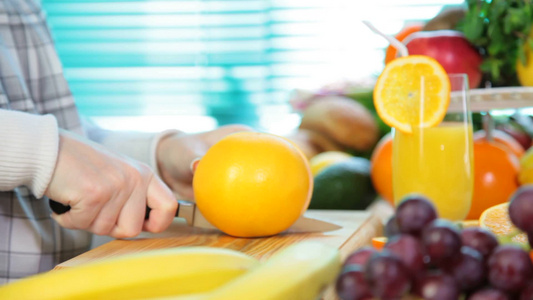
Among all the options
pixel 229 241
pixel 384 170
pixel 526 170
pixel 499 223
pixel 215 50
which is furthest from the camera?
pixel 215 50

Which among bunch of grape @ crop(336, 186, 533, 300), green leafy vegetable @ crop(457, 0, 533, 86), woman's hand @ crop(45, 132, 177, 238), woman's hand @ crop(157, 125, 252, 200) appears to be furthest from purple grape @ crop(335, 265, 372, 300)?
green leafy vegetable @ crop(457, 0, 533, 86)

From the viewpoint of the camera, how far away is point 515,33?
3.11 ft

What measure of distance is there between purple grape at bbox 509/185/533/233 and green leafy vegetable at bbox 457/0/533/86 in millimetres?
642

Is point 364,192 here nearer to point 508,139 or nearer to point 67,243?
point 508,139

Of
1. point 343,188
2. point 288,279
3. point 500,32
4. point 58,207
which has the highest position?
point 500,32

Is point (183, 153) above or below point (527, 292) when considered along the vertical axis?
below

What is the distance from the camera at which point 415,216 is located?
1.15ft

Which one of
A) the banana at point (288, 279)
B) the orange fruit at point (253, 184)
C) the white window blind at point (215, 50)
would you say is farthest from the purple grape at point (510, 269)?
Result: the white window blind at point (215, 50)

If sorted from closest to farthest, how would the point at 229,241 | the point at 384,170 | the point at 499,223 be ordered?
the point at 499,223, the point at 229,241, the point at 384,170

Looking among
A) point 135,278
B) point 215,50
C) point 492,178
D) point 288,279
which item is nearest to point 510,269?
point 288,279

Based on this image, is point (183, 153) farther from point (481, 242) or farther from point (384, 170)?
point (481, 242)

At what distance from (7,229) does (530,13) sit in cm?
87

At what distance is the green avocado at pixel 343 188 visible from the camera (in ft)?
3.85

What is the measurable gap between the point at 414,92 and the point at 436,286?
0.49 meters
